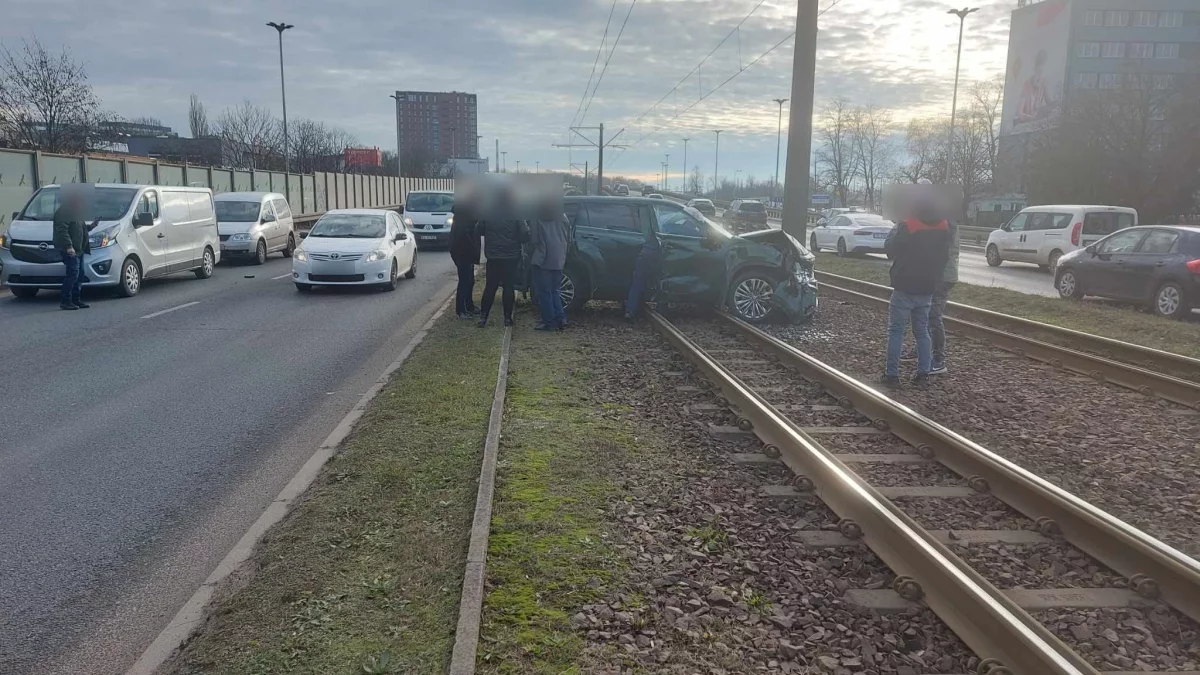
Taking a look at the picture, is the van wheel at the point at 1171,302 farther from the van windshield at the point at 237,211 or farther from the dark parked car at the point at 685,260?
the van windshield at the point at 237,211

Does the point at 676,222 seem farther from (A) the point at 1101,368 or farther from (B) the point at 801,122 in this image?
(A) the point at 1101,368

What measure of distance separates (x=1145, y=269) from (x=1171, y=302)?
0.73 meters

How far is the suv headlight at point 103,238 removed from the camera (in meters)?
14.5

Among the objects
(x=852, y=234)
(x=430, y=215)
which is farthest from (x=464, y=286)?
(x=852, y=234)

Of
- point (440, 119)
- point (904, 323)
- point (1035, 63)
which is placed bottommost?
point (904, 323)

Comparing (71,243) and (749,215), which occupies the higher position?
(71,243)

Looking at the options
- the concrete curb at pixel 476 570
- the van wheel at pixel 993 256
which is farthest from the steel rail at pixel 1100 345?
the van wheel at pixel 993 256

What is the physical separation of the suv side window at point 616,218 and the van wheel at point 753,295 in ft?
5.44

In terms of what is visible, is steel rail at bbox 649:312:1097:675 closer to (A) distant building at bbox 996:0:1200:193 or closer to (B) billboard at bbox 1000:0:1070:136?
(B) billboard at bbox 1000:0:1070:136

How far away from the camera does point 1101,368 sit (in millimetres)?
9266

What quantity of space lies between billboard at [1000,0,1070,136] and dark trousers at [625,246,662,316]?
260 ft

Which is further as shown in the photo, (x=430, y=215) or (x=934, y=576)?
(x=430, y=215)

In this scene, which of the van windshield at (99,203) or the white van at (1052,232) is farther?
the white van at (1052,232)

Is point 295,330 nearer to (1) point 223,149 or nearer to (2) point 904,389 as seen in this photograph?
(2) point 904,389
